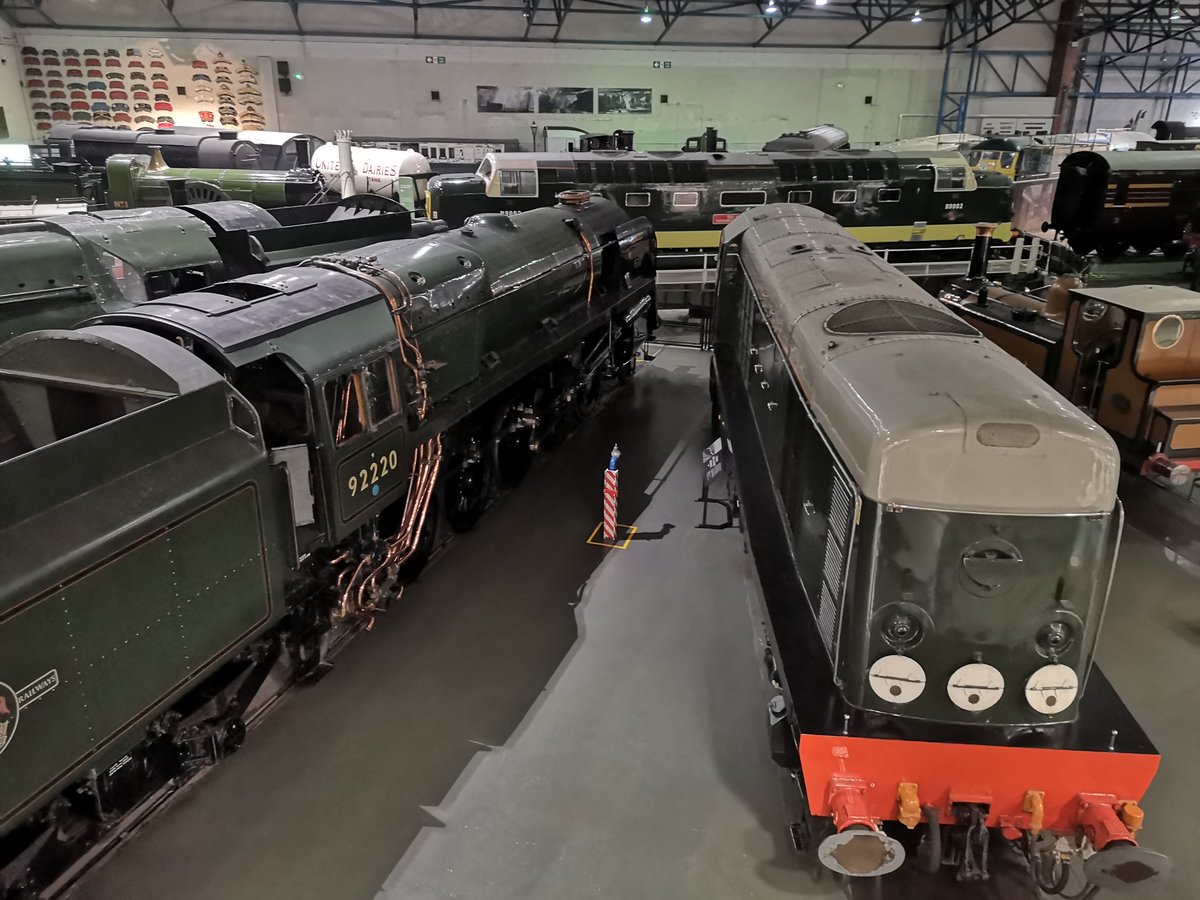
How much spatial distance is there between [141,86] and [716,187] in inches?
790

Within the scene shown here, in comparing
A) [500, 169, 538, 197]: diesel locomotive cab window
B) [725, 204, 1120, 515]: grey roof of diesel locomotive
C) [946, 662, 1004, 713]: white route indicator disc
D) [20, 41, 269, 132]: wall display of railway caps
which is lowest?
[946, 662, 1004, 713]: white route indicator disc

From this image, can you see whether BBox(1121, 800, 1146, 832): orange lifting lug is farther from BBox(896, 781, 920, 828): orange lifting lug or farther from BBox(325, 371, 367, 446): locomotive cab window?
BBox(325, 371, 367, 446): locomotive cab window

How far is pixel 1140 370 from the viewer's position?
808 centimetres

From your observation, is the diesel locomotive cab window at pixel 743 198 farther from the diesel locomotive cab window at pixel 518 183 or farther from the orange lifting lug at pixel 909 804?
the orange lifting lug at pixel 909 804

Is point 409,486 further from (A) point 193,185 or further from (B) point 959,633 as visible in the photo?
A: (A) point 193,185

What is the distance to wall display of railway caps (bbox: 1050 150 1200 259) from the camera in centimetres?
1459

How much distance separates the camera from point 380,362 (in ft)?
19.2

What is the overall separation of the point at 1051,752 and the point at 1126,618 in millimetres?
3898

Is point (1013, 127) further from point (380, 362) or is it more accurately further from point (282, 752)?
point (282, 752)

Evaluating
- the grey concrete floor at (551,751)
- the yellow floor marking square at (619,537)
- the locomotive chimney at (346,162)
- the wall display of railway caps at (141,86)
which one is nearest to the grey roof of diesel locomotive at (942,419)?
the grey concrete floor at (551,751)

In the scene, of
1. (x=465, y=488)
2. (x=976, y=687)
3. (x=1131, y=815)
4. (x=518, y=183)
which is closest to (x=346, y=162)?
(x=518, y=183)

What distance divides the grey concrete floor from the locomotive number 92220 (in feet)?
4.93

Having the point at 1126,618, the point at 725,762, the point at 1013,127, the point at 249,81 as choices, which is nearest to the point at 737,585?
the point at 725,762

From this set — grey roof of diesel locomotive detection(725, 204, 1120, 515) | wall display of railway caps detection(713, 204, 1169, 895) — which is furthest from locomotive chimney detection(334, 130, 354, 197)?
wall display of railway caps detection(713, 204, 1169, 895)
